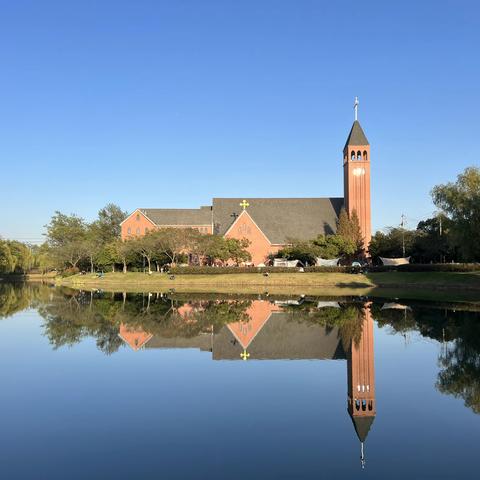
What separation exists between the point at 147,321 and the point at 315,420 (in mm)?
17782

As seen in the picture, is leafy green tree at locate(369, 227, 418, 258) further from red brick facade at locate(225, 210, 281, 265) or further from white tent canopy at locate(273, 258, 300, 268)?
red brick facade at locate(225, 210, 281, 265)

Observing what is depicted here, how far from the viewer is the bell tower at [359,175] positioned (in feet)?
243

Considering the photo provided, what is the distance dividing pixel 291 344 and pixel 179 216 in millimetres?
66964

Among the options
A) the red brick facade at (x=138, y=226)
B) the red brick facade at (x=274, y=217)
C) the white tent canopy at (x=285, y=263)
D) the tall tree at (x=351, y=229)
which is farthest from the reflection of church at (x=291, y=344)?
the red brick facade at (x=138, y=226)

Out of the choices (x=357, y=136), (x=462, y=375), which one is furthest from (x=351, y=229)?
(x=462, y=375)

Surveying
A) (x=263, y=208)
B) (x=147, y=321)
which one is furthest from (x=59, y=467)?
(x=263, y=208)

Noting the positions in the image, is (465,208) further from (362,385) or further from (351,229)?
(362,385)

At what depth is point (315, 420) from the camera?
415 inches

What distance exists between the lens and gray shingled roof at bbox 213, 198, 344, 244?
79.6 metres

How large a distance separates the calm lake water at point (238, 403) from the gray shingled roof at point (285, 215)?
5541cm

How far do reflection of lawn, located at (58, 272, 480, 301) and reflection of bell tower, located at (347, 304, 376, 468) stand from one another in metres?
28.2

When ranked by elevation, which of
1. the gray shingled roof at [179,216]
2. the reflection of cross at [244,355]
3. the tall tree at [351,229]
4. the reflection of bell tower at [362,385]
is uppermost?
the gray shingled roof at [179,216]

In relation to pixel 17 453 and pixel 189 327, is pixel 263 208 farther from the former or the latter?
pixel 17 453

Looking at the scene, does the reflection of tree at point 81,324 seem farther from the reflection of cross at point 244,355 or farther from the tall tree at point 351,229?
the tall tree at point 351,229
